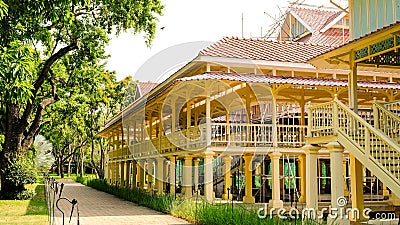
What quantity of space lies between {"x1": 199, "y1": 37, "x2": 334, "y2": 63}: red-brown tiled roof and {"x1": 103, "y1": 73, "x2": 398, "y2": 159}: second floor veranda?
1.17 metres

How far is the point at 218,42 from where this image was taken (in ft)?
70.5

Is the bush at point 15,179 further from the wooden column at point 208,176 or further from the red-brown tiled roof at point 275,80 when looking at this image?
the red-brown tiled roof at point 275,80

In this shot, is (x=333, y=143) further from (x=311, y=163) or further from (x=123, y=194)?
(x=123, y=194)

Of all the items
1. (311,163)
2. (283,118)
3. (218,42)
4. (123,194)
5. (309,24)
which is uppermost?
(309,24)

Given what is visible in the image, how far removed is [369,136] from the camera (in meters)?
12.1

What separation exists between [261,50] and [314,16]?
39.8 ft

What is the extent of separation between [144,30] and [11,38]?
13019 mm

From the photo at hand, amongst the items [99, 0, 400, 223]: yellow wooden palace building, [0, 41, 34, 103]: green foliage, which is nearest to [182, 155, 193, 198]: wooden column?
[99, 0, 400, 223]: yellow wooden palace building

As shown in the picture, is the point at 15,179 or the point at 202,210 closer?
the point at 202,210

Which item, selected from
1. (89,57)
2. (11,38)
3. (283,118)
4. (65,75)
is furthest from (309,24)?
(11,38)

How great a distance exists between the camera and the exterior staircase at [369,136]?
11.4m

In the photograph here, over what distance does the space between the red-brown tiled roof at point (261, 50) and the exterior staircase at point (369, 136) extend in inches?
236

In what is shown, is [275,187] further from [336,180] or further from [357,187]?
[336,180]

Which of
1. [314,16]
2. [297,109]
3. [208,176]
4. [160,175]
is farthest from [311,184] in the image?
[314,16]
